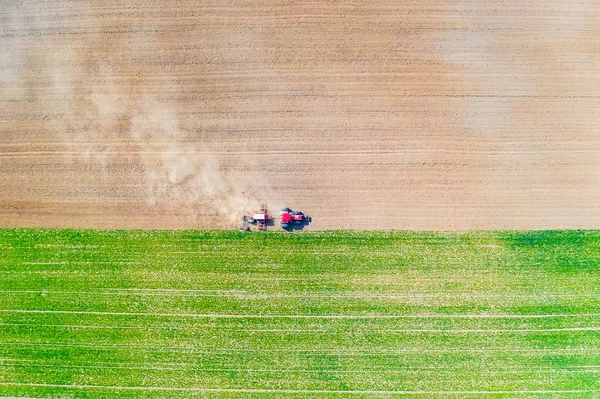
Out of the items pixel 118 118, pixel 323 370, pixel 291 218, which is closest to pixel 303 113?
pixel 291 218

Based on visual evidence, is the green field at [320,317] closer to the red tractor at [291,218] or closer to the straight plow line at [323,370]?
the straight plow line at [323,370]

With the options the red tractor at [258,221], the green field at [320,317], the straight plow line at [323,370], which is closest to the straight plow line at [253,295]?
the green field at [320,317]

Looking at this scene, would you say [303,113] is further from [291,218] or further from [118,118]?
[118,118]

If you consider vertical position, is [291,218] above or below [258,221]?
above

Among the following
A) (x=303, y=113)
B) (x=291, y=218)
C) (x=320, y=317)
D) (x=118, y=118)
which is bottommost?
(x=320, y=317)

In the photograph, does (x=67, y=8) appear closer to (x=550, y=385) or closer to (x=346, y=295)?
(x=346, y=295)

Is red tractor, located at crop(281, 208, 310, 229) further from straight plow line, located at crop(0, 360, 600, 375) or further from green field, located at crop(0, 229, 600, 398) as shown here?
straight plow line, located at crop(0, 360, 600, 375)

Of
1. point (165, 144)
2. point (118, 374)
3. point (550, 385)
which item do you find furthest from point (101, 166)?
point (550, 385)
